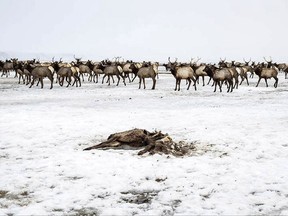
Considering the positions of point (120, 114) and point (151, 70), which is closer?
point (120, 114)

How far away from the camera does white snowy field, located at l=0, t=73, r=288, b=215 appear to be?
6.03m

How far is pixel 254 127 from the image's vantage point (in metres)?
12.3

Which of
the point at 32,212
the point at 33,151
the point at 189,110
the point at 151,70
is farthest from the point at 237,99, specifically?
the point at 32,212

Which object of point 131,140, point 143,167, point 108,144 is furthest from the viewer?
point 131,140

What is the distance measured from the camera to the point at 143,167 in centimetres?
808

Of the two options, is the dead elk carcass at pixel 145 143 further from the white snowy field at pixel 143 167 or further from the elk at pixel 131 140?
the white snowy field at pixel 143 167

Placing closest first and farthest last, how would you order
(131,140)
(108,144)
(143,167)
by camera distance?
(143,167), (108,144), (131,140)

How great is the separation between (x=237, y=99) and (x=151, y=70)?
25.6ft

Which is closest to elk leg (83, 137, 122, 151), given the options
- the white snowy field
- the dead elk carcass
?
the dead elk carcass

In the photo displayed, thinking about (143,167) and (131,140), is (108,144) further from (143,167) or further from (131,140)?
(143,167)

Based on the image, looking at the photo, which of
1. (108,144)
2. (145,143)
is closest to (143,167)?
(145,143)

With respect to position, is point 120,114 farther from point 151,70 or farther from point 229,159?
point 151,70

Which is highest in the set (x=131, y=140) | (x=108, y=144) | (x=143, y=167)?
(x=131, y=140)

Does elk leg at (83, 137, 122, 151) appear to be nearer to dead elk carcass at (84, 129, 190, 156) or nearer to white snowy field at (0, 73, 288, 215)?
dead elk carcass at (84, 129, 190, 156)
